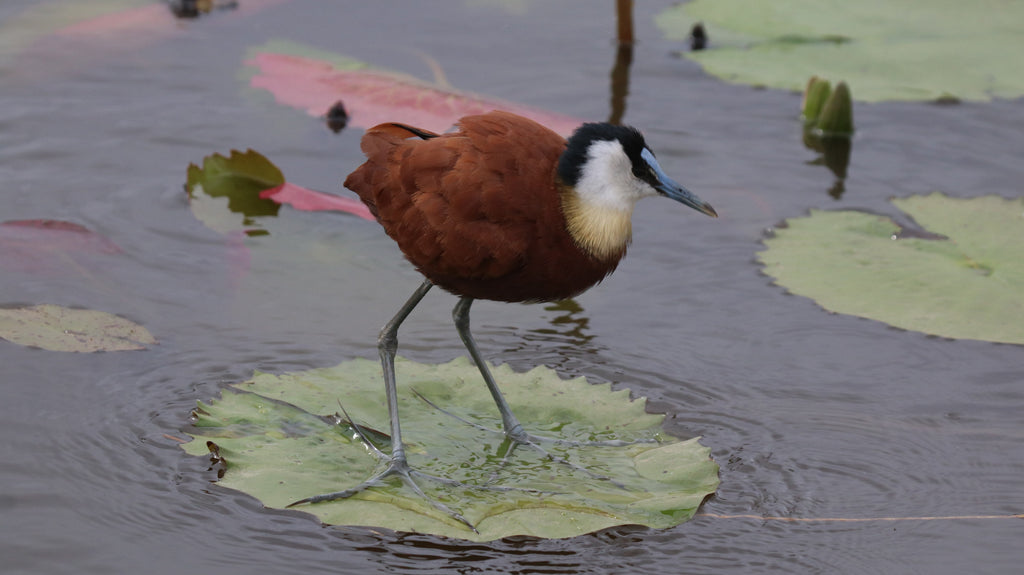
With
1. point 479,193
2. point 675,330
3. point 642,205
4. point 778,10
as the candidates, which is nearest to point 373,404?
point 479,193

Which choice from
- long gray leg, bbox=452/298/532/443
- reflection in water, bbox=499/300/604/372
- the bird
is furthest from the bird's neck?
reflection in water, bbox=499/300/604/372

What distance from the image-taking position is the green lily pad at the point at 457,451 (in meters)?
3.34

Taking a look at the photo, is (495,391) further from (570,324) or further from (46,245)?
(46,245)

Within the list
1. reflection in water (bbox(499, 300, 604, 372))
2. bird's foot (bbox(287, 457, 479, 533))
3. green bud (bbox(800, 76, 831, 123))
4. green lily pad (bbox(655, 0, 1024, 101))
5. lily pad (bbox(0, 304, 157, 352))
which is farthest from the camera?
green lily pad (bbox(655, 0, 1024, 101))

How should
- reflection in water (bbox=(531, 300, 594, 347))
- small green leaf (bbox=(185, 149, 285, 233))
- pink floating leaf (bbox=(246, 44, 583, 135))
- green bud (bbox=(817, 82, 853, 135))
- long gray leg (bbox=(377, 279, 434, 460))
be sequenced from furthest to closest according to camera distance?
1. green bud (bbox=(817, 82, 853, 135))
2. pink floating leaf (bbox=(246, 44, 583, 135))
3. small green leaf (bbox=(185, 149, 285, 233))
4. reflection in water (bbox=(531, 300, 594, 347))
5. long gray leg (bbox=(377, 279, 434, 460))

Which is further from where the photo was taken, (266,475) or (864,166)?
(864,166)

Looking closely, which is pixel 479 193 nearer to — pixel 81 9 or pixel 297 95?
pixel 297 95

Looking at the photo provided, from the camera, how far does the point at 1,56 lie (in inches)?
277

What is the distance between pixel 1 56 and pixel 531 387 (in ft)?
15.0

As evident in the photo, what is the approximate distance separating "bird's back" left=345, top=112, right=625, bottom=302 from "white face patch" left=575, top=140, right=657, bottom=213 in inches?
3.2

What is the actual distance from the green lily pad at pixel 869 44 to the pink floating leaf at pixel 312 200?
2.58 meters

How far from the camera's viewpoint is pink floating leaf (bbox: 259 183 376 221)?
17.6 feet

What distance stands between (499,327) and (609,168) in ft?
4.89

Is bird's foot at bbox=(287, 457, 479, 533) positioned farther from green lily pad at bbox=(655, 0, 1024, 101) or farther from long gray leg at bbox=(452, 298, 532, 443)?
green lily pad at bbox=(655, 0, 1024, 101)
